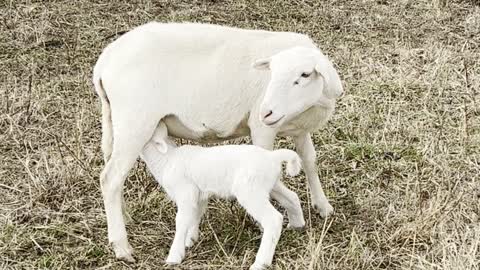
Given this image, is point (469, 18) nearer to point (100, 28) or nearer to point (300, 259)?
point (100, 28)

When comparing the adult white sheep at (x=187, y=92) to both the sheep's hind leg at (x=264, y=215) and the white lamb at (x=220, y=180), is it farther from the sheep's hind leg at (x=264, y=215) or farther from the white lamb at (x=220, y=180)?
the sheep's hind leg at (x=264, y=215)

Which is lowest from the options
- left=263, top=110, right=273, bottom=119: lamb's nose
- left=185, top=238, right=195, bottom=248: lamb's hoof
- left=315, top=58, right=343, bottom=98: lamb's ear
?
left=185, top=238, right=195, bottom=248: lamb's hoof

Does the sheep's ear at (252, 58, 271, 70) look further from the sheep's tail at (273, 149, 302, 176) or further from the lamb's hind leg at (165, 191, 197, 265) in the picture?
the lamb's hind leg at (165, 191, 197, 265)

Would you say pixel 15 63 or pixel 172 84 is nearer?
pixel 172 84

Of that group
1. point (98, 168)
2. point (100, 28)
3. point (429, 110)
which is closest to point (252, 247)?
point (98, 168)

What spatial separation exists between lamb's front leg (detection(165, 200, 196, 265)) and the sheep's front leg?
95 centimetres

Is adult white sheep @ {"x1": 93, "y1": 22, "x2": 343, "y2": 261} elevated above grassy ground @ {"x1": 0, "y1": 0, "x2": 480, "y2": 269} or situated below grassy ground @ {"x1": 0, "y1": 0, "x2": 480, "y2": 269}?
above

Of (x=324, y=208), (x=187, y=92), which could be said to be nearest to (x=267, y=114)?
(x=187, y=92)

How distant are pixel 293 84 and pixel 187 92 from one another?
683 millimetres

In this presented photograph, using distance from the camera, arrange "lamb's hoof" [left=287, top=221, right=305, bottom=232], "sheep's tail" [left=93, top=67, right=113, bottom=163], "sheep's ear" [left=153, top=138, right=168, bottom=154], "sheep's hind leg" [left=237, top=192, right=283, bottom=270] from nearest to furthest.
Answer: "sheep's hind leg" [left=237, top=192, right=283, bottom=270] → "sheep's ear" [left=153, top=138, right=168, bottom=154] → "lamb's hoof" [left=287, top=221, right=305, bottom=232] → "sheep's tail" [left=93, top=67, right=113, bottom=163]

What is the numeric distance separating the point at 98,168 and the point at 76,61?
2.33 metres

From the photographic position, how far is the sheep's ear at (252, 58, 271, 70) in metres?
4.49

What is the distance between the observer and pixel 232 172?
4.36 meters

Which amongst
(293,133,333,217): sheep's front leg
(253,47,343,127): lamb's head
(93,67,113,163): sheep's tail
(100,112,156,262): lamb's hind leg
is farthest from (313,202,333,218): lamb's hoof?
(93,67,113,163): sheep's tail
